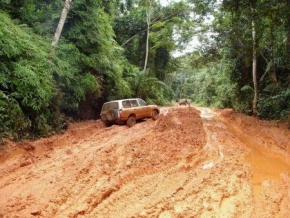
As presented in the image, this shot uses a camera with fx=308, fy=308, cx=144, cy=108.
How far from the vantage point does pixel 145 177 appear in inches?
276

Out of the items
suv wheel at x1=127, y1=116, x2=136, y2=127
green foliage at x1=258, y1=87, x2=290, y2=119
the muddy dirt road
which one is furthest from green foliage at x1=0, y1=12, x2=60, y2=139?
green foliage at x1=258, y1=87, x2=290, y2=119

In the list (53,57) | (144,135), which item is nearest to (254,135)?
(144,135)

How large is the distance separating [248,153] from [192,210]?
206 inches

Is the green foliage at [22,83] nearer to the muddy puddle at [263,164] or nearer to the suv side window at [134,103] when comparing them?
the suv side window at [134,103]

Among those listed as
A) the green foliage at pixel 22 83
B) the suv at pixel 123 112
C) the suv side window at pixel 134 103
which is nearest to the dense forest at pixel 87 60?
the green foliage at pixel 22 83

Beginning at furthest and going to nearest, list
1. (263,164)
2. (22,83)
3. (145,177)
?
(22,83), (263,164), (145,177)

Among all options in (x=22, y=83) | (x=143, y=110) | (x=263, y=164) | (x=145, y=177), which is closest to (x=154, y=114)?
(x=143, y=110)

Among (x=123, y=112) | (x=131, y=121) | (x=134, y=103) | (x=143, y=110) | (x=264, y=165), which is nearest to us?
(x=264, y=165)

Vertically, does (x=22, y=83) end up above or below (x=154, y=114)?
above

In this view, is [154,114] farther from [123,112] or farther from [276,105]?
[276,105]

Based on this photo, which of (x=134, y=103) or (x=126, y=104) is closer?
(x=126, y=104)

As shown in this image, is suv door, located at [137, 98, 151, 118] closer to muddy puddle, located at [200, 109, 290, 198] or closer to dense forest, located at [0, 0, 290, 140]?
dense forest, located at [0, 0, 290, 140]

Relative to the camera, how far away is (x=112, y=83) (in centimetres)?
1923

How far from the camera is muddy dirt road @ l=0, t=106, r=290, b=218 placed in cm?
544
